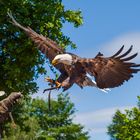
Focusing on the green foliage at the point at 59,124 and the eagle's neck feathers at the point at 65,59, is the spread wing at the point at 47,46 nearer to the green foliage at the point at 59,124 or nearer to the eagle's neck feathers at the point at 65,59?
the eagle's neck feathers at the point at 65,59

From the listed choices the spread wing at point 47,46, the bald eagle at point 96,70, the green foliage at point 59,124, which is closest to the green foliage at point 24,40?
the spread wing at point 47,46

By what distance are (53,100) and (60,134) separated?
4.95 metres

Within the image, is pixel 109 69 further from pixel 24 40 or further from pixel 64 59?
pixel 24 40

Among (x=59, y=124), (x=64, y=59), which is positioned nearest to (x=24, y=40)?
(x=64, y=59)

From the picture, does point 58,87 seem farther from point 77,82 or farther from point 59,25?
point 59,25

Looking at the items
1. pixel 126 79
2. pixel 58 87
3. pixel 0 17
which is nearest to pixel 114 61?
pixel 126 79

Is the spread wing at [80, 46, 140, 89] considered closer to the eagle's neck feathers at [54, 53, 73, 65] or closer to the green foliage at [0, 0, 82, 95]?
the eagle's neck feathers at [54, 53, 73, 65]

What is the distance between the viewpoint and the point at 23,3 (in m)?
26.7

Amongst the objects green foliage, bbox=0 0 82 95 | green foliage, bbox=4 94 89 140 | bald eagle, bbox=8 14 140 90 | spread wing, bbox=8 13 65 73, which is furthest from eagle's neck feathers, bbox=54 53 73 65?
green foliage, bbox=4 94 89 140

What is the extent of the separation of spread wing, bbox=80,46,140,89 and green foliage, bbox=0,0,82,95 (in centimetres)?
1643

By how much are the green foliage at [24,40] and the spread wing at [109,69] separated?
16.4 meters

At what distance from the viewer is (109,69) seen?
8609 millimetres

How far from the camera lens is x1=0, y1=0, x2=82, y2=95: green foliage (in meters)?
25.6

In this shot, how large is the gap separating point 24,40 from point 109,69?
17523 millimetres
